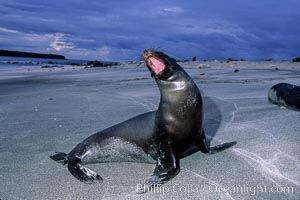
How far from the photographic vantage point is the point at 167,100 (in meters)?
3.88

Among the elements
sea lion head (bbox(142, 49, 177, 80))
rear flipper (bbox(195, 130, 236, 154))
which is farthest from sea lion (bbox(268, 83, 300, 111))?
sea lion head (bbox(142, 49, 177, 80))

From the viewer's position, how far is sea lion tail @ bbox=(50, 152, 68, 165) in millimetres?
4020

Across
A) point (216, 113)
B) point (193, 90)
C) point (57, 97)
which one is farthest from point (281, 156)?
point (57, 97)

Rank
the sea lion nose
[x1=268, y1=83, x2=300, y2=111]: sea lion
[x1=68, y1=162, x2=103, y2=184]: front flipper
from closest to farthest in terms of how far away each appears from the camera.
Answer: [x1=68, y1=162, x2=103, y2=184]: front flipper
the sea lion nose
[x1=268, y1=83, x2=300, y2=111]: sea lion

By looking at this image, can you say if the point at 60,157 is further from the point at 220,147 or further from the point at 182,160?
the point at 220,147

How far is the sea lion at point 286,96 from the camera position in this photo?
248 inches

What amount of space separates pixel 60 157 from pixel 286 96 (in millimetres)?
4448

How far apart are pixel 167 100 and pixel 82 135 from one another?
1747 millimetres

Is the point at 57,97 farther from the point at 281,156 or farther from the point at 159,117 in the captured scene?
the point at 281,156

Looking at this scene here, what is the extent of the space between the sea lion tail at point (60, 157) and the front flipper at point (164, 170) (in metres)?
1.11

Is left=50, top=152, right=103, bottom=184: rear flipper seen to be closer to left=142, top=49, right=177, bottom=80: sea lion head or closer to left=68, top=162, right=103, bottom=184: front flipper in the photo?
left=68, top=162, right=103, bottom=184: front flipper

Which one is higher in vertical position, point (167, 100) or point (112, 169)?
point (167, 100)

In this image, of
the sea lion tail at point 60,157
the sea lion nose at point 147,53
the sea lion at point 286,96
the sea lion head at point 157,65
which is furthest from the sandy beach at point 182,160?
the sea lion nose at point 147,53

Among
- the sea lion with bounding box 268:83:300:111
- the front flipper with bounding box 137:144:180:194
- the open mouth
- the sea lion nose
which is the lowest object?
the front flipper with bounding box 137:144:180:194
